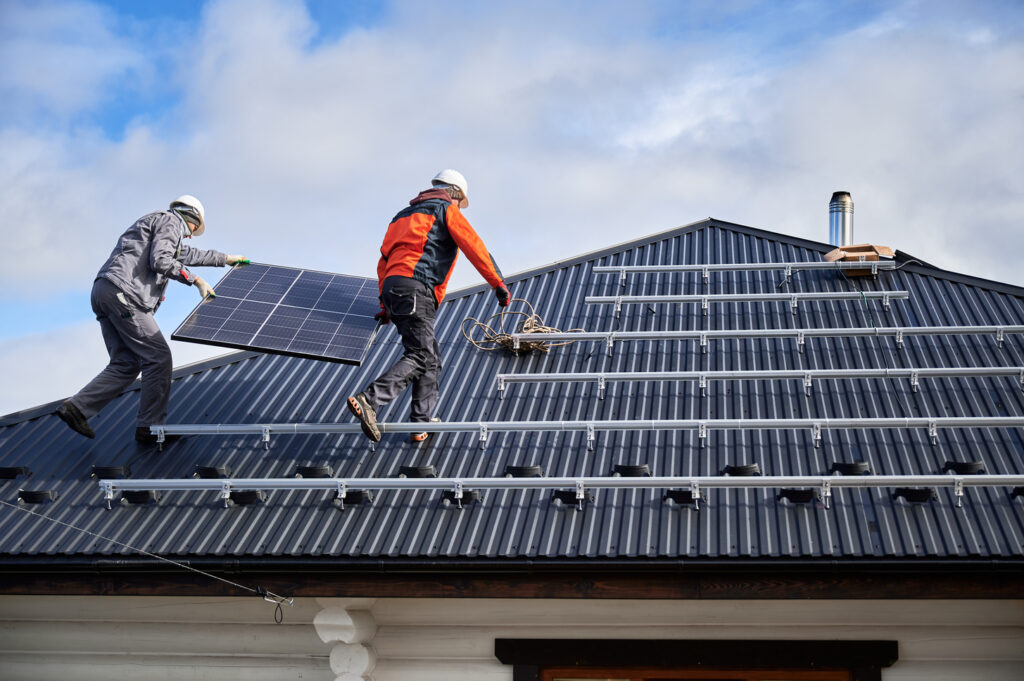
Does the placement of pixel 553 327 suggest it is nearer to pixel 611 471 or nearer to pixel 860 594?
pixel 611 471

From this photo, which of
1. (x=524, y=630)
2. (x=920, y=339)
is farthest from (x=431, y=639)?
(x=920, y=339)

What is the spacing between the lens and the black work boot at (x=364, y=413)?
873cm

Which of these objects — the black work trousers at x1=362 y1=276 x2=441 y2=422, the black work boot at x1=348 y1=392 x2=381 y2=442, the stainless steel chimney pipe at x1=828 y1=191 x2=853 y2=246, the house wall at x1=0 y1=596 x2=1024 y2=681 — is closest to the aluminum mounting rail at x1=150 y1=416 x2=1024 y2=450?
the black work boot at x1=348 y1=392 x2=381 y2=442

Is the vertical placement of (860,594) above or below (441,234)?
below

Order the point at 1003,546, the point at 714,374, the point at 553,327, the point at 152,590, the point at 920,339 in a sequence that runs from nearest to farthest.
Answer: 1. the point at 1003,546
2. the point at 152,590
3. the point at 714,374
4. the point at 920,339
5. the point at 553,327

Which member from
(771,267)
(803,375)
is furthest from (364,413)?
(771,267)

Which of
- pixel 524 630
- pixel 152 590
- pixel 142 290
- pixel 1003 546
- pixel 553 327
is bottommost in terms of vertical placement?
pixel 152 590

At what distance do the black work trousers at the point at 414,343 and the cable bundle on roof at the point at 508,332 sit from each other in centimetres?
173

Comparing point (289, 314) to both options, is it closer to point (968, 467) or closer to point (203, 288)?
point (203, 288)

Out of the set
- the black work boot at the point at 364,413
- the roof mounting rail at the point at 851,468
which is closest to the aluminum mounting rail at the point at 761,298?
Result: the roof mounting rail at the point at 851,468

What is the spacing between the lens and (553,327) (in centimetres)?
1145

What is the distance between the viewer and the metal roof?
7801mm

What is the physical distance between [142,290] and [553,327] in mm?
4360

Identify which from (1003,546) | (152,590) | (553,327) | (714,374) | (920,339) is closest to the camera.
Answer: (1003,546)
